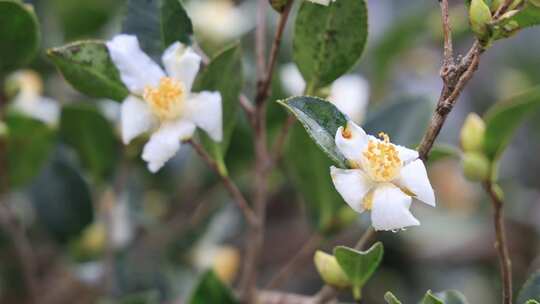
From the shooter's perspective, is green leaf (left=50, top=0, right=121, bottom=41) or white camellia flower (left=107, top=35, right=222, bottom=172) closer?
white camellia flower (left=107, top=35, right=222, bottom=172)

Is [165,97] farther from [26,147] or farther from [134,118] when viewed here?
[26,147]

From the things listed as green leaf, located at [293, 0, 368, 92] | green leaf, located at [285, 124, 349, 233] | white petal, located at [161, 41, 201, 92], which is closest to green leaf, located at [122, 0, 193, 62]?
white petal, located at [161, 41, 201, 92]

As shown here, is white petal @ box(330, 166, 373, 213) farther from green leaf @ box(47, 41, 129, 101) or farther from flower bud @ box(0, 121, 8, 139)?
flower bud @ box(0, 121, 8, 139)

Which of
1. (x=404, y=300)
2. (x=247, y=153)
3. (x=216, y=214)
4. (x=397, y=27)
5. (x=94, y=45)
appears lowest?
(x=404, y=300)

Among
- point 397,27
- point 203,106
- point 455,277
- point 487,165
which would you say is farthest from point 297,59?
point 455,277

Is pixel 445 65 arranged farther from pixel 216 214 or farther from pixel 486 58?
pixel 486 58

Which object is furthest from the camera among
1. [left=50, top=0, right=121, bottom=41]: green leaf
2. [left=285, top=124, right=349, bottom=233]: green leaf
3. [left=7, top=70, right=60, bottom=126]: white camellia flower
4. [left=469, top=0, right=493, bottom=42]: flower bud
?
[left=50, top=0, right=121, bottom=41]: green leaf

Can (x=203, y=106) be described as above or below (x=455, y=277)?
above

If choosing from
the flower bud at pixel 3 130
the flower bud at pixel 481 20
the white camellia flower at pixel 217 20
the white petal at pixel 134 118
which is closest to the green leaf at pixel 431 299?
the flower bud at pixel 481 20
